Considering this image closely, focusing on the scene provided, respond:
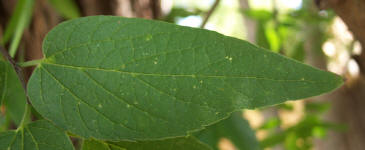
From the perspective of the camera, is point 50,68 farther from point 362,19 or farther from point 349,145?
point 349,145

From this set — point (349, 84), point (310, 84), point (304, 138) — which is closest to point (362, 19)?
point (310, 84)

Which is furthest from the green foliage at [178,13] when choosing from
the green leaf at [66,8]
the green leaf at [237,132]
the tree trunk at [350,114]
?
the tree trunk at [350,114]

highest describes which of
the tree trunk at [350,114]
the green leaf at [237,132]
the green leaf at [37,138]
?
the tree trunk at [350,114]

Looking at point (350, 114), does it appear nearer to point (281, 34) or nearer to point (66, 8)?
point (281, 34)

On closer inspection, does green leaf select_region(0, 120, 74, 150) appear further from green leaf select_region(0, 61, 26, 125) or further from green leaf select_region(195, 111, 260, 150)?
green leaf select_region(195, 111, 260, 150)

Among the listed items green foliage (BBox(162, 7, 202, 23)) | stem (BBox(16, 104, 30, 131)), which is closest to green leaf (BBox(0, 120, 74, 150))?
stem (BBox(16, 104, 30, 131))

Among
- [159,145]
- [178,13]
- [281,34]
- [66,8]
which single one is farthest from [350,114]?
[159,145]

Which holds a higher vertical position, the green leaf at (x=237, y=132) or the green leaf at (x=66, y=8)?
the green leaf at (x=66, y=8)

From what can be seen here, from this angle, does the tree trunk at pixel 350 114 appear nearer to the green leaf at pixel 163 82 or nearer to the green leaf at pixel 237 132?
the green leaf at pixel 237 132
